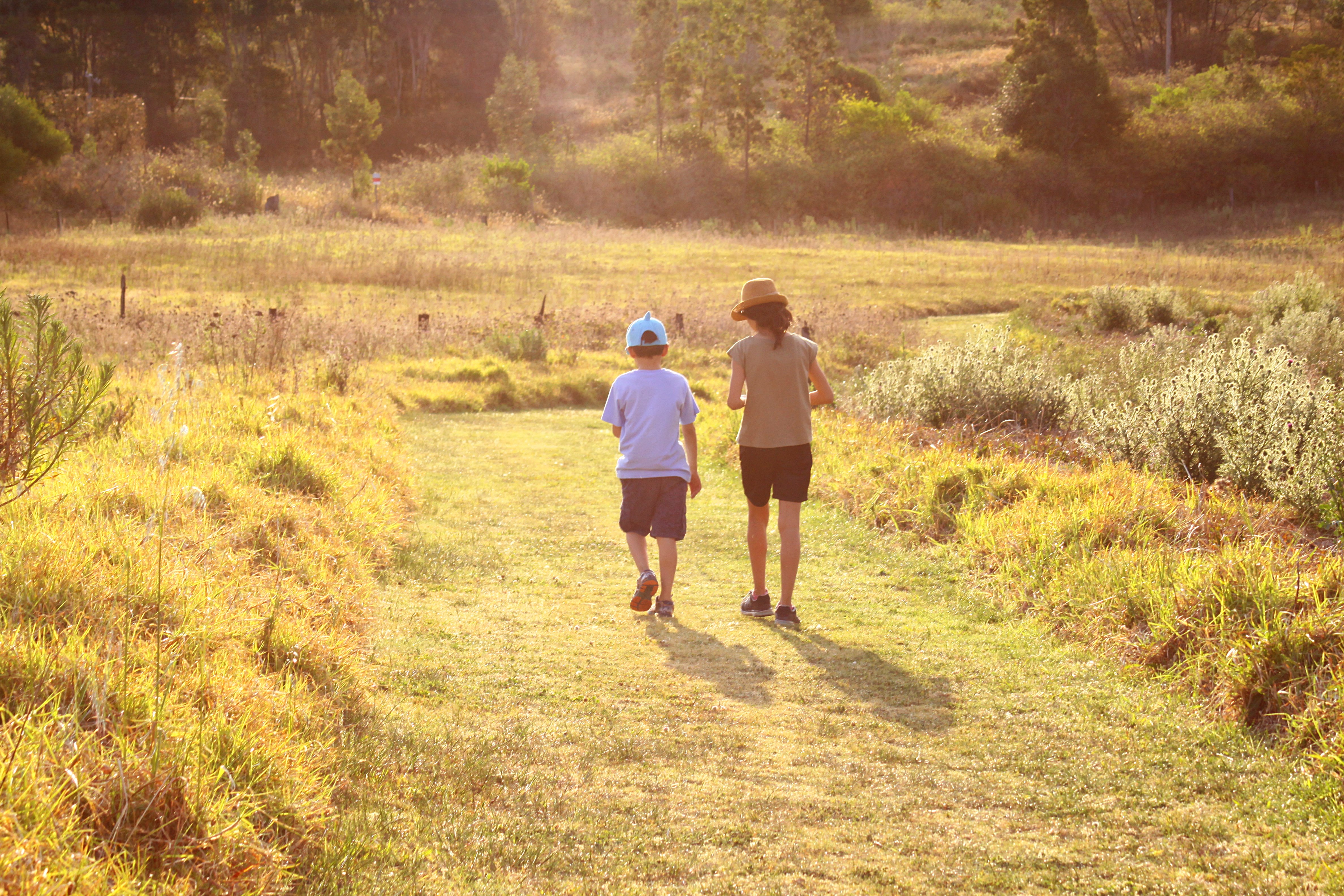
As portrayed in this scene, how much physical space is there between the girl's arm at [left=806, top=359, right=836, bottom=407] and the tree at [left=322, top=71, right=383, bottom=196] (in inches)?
2435

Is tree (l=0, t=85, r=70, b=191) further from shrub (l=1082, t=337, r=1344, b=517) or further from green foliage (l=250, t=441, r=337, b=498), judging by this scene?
shrub (l=1082, t=337, r=1344, b=517)

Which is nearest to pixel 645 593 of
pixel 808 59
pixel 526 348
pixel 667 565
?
pixel 667 565

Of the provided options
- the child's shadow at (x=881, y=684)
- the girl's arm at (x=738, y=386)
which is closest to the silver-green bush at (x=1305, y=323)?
the girl's arm at (x=738, y=386)

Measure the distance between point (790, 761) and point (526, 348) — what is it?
15.9 m

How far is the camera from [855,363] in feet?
66.4

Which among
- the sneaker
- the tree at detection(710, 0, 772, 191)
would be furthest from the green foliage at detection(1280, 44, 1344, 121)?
the sneaker

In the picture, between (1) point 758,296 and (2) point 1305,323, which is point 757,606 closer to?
(1) point 758,296

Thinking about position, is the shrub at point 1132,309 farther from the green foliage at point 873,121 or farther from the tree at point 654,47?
Result: the tree at point 654,47

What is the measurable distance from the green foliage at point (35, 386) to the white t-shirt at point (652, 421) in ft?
9.64

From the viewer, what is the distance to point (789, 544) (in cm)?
618

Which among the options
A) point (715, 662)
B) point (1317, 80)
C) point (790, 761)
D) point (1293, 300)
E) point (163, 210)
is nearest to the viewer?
point (790, 761)

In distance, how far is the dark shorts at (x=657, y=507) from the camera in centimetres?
639

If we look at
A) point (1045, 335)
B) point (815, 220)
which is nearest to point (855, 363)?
point (1045, 335)

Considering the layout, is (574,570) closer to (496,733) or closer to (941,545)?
(941,545)
